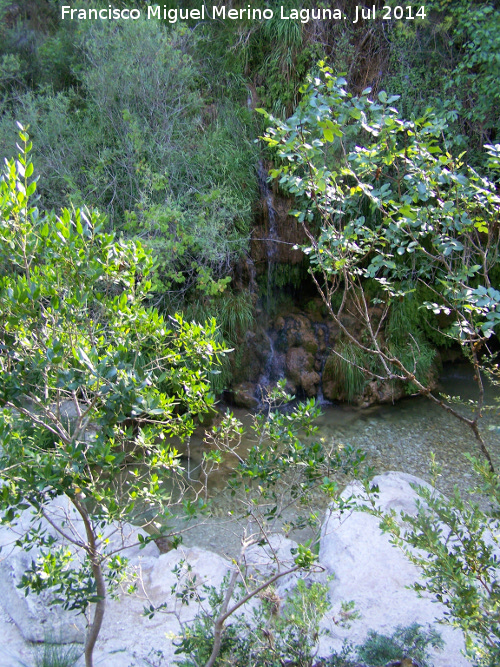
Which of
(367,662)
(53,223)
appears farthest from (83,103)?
(367,662)

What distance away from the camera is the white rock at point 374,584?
2.69 meters

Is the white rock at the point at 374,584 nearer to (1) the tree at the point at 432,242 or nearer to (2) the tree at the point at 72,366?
(1) the tree at the point at 432,242

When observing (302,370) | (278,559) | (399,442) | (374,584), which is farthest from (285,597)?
(302,370)

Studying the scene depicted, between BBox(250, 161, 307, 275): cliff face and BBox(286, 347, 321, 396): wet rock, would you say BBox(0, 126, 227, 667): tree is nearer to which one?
BBox(286, 347, 321, 396): wet rock

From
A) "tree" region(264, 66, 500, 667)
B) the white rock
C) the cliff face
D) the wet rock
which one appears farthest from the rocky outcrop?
the cliff face

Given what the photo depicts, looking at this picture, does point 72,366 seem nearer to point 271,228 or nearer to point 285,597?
point 285,597

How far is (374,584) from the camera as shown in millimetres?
3162

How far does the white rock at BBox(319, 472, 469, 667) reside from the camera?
2686mm

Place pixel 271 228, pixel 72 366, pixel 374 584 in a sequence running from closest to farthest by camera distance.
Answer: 1. pixel 72 366
2. pixel 374 584
3. pixel 271 228

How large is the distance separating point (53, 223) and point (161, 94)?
503 centimetres

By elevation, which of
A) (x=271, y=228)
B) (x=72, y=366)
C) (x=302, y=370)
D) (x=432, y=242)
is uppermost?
(x=432, y=242)

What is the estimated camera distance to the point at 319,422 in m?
5.96

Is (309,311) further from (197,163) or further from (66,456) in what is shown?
(66,456)

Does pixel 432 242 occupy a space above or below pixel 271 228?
above
